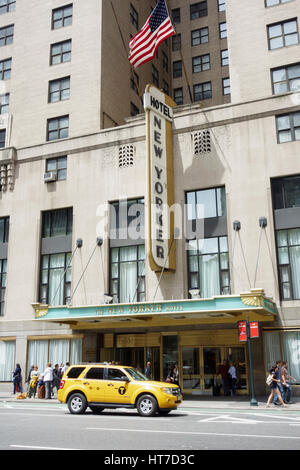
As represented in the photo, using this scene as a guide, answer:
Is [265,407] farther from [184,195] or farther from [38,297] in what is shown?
[38,297]

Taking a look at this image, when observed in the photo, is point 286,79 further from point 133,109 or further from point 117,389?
point 117,389

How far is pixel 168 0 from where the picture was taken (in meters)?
51.1

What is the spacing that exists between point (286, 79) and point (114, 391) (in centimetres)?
2111

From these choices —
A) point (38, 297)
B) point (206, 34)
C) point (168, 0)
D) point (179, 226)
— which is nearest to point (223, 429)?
point (179, 226)

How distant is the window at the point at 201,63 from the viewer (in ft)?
156

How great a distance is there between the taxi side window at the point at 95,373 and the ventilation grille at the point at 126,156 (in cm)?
1603

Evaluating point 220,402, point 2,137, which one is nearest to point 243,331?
point 220,402

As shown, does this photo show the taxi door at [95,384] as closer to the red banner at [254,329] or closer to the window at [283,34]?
the red banner at [254,329]

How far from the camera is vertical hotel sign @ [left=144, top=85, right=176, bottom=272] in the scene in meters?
26.6

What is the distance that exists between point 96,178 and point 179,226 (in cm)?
706

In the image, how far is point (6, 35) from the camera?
39594 mm

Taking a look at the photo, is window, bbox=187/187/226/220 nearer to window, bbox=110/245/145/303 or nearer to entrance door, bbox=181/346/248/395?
window, bbox=110/245/145/303

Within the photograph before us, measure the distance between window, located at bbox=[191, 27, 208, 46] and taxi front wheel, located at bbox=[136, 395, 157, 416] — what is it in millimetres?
40338

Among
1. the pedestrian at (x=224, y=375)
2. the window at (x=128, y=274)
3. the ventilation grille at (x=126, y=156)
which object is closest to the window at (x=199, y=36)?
the ventilation grille at (x=126, y=156)
